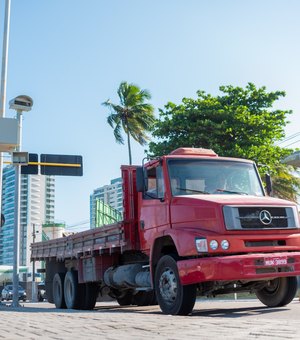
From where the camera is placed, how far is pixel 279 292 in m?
10.4

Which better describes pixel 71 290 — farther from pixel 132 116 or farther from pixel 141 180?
pixel 132 116

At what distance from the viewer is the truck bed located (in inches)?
465

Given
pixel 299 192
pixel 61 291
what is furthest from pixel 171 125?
pixel 61 291

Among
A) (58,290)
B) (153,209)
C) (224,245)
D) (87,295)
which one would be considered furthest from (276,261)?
(58,290)

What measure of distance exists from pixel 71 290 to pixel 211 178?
5712 millimetres

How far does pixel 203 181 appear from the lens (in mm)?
10281

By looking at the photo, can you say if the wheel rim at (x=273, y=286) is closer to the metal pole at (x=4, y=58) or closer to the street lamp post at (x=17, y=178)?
the street lamp post at (x=17, y=178)

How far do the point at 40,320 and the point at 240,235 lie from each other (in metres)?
3.53

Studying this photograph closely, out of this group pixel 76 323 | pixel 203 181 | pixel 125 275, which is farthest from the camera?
pixel 125 275

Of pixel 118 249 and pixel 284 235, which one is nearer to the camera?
pixel 284 235

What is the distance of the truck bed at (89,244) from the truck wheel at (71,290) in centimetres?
50

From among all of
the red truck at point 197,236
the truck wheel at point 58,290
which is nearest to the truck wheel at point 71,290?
the truck wheel at point 58,290

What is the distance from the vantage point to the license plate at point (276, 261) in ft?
29.2

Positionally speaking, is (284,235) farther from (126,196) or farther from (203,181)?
(126,196)
